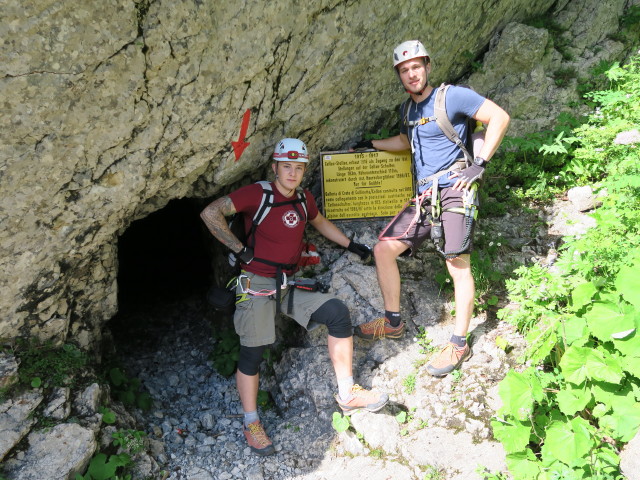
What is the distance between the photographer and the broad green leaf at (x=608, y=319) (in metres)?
4.00

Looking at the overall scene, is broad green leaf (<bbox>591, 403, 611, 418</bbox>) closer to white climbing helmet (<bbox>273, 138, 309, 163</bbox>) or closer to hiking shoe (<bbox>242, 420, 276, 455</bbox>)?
hiking shoe (<bbox>242, 420, 276, 455</bbox>)

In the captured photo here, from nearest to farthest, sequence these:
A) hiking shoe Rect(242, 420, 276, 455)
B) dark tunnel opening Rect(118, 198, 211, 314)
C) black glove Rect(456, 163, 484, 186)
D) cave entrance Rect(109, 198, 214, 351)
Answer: black glove Rect(456, 163, 484, 186) → hiking shoe Rect(242, 420, 276, 455) → cave entrance Rect(109, 198, 214, 351) → dark tunnel opening Rect(118, 198, 211, 314)

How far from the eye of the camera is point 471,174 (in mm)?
5055

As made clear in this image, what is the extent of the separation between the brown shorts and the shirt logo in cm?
100

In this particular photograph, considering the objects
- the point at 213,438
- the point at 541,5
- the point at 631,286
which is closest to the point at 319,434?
the point at 213,438

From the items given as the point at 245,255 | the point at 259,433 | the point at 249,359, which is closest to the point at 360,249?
the point at 245,255

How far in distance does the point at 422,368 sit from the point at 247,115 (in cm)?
346

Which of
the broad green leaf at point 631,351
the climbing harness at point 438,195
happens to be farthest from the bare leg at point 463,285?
the broad green leaf at point 631,351

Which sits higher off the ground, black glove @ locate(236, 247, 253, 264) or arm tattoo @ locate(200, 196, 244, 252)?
arm tattoo @ locate(200, 196, 244, 252)

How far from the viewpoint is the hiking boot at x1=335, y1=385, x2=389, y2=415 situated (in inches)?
197

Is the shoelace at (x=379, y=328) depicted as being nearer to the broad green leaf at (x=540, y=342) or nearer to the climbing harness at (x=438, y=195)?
the climbing harness at (x=438, y=195)

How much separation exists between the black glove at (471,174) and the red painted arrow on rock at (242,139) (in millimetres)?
2461

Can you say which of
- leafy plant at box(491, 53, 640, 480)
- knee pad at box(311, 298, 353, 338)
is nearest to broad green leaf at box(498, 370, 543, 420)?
leafy plant at box(491, 53, 640, 480)

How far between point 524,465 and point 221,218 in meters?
3.76
